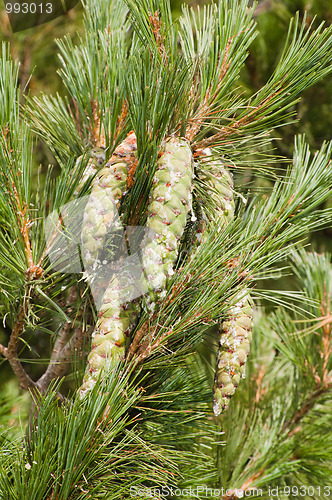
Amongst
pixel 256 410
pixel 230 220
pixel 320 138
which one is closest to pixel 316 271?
pixel 256 410

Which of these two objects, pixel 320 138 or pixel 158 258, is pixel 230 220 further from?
pixel 320 138

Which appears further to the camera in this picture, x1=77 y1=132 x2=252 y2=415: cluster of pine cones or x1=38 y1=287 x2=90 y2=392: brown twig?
x1=38 y1=287 x2=90 y2=392: brown twig

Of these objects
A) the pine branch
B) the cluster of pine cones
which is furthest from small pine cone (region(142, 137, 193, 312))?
the pine branch

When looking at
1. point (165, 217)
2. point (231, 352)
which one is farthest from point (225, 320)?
point (165, 217)

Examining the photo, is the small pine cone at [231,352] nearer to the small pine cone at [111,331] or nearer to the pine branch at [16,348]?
the small pine cone at [111,331]

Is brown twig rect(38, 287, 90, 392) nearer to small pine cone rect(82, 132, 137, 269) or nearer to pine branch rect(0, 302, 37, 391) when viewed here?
pine branch rect(0, 302, 37, 391)

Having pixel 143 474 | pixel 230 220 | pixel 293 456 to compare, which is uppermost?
pixel 230 220
